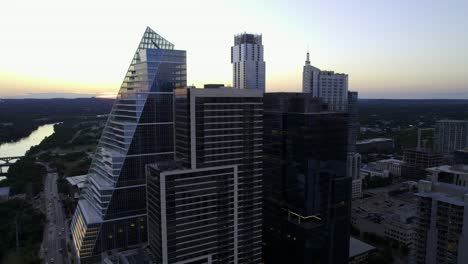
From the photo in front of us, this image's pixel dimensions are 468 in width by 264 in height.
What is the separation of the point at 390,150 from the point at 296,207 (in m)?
139

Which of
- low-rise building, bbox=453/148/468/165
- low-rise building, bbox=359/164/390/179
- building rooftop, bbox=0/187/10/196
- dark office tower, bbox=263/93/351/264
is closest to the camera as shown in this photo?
dark office tower, bbox=263/93/351/264

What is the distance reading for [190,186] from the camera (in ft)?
146

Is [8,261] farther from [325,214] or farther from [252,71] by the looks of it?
[252,71]

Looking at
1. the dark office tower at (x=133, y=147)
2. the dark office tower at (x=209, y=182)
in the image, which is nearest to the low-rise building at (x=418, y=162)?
the dark office tower at (x=133, y=147)

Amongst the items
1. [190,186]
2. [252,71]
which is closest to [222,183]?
[190,186]

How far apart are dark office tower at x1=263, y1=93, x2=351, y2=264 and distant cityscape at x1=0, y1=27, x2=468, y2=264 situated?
17 centimetres

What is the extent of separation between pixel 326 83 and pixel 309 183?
221 feet

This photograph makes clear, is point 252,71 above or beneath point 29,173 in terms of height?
above

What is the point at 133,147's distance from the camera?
64562 mm

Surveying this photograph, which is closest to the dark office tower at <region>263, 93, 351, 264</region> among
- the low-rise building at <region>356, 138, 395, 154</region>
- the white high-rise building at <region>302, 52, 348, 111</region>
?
the white high-rise building at <region>302, 52, 348, 111</region>

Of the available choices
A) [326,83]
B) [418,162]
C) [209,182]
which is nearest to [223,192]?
[209,182]

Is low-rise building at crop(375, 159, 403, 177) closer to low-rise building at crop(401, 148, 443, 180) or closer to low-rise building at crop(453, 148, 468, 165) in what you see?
low-rise building at crop(401, 148, 443, 180)

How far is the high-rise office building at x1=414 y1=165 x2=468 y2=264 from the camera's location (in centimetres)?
4388

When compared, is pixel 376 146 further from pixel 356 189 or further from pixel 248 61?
pixel 248 61
